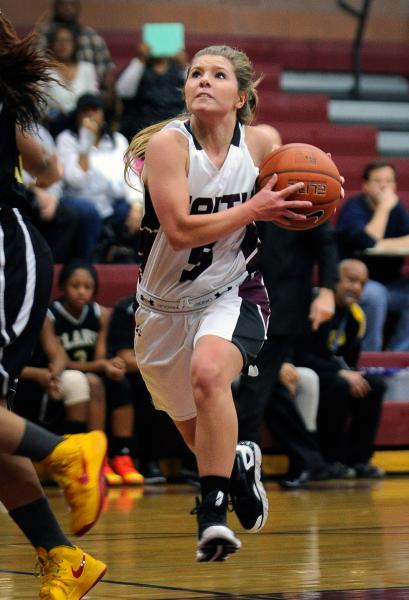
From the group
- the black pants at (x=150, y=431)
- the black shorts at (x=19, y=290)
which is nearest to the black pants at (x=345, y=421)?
the black pants at (x=150, y=431)

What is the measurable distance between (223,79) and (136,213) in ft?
15.5

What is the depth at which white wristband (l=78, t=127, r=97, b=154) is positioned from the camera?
941cm

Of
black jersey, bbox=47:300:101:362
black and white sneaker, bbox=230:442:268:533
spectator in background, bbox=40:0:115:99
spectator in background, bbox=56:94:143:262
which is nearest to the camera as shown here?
black and white sneaker, bbox=230:442:268:533

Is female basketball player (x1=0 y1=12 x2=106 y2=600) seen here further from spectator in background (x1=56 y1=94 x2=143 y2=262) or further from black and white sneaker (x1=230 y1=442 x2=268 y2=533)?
spectator in background (x1=56 y1=94 x2=143 y2=262)

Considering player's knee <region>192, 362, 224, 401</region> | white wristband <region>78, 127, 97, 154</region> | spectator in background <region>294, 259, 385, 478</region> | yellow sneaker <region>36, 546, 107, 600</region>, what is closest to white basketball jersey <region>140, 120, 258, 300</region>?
player's knee <region>192, 362, 224, 401</region>

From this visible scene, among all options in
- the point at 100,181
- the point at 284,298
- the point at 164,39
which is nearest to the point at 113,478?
the point at 284,298

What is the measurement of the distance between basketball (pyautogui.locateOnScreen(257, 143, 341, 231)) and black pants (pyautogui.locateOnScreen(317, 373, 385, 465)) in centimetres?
359

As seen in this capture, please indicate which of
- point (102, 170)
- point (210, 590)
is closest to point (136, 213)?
point (102, 170)

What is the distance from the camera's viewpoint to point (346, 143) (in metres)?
12.5

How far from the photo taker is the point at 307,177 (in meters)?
4.50

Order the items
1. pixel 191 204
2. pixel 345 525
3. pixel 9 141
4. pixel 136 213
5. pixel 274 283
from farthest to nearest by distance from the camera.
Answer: pixel 136 213 < pixel 274 283 < pixel 345 525 < pixel 191 204 < pixel 9 141

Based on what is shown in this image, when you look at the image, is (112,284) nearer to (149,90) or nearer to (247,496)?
(149,90)

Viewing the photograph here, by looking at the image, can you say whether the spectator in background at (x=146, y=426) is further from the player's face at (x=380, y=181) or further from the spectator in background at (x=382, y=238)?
the player's face at (x=380, y=181)

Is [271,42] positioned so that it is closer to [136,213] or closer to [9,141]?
[136,213]
